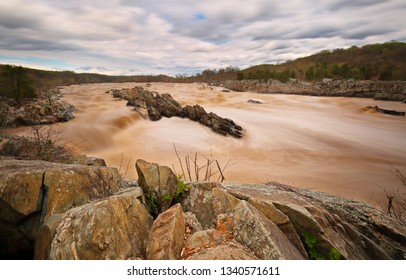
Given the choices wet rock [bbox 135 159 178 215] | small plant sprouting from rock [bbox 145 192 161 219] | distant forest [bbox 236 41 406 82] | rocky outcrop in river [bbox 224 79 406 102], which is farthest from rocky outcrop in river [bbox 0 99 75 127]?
distant forest [bbox 236 41 406 82]

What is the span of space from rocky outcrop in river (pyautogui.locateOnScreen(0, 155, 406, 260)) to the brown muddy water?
174 inches

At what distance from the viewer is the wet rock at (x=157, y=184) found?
3.12m

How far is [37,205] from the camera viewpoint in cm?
261

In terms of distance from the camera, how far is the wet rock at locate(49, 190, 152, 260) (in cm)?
215

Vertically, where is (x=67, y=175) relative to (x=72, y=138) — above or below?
above

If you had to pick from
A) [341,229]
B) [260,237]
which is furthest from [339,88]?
[260,237]

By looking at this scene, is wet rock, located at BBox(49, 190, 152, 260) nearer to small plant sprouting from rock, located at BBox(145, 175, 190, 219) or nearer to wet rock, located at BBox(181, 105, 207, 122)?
small plant sprouting from rock, located at BBox(145, 175, 190, 219)

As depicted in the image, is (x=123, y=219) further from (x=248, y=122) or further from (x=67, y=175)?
(x=248, y=122)
